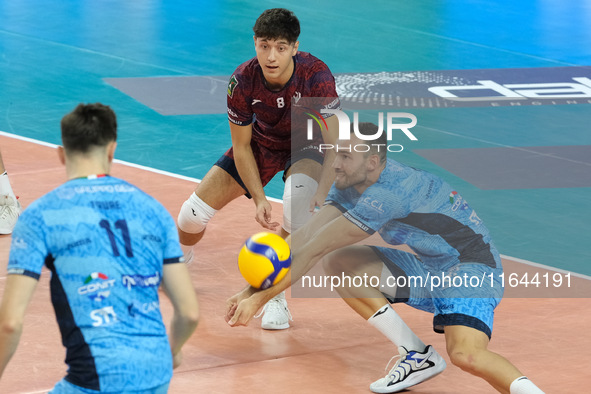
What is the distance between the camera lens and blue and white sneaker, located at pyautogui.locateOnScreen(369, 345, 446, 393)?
6.27m

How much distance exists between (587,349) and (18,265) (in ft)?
14.1

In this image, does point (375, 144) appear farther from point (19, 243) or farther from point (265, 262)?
point (19, 243)

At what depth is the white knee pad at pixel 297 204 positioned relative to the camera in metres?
7.34

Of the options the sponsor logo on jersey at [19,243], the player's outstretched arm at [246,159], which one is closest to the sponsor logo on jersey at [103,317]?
the sponsor logo on jersey at [19,243]

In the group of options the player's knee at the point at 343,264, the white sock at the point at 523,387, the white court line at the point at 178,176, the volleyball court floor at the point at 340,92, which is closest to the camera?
the white sock at the point at 523,387

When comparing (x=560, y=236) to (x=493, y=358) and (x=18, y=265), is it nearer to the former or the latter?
(x=493, y=358)

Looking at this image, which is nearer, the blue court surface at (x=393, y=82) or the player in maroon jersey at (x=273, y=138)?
the player in maroon jersey at (x=273, y=138)

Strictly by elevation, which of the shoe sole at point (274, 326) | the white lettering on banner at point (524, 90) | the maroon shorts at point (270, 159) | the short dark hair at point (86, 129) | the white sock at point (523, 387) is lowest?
the shoe sole at point (274, 326)

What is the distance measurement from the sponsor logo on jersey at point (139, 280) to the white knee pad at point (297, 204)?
3155 mm

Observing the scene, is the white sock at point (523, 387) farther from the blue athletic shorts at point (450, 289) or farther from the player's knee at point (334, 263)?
the player's knee at point (334, 263)

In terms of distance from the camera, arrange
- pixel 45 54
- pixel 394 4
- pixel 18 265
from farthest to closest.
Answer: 1. pixel 394 4
2. pixel 45 54
3. pixel 18 265

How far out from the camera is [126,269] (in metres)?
4.13

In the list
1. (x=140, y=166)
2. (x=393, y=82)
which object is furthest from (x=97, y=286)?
(x=393, y=82)

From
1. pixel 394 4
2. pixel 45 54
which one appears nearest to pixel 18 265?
pixel 45 54
